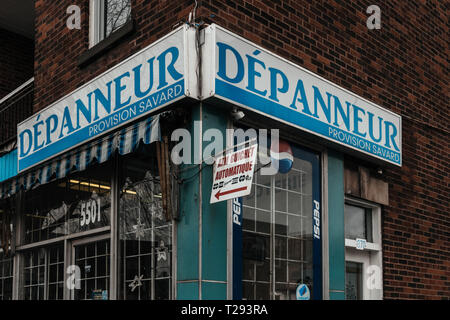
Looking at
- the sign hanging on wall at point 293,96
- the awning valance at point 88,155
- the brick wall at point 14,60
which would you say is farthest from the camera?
the brick wall at point 14,60

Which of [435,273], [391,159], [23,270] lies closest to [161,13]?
[391,159]

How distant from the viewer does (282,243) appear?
7.32 metres

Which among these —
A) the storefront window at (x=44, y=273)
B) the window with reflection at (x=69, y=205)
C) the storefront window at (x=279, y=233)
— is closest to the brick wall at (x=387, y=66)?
the window with reflection at (x=69, y=205)

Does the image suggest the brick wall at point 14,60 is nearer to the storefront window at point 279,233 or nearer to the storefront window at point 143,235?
the storefront window at point 143,235

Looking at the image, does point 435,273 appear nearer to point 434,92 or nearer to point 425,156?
point 425,156

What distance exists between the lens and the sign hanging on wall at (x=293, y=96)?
6422 mm

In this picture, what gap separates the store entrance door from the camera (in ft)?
25.2

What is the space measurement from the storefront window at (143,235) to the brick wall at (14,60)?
527cm

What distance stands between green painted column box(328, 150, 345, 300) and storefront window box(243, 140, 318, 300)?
30 centimetres

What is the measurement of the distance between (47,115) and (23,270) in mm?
2431

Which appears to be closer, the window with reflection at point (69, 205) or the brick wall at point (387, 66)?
the brick wall at point (387, 66)

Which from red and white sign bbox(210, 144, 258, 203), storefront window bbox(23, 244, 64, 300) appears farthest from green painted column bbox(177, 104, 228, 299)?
storefront window bbox(23, 244, 64, 300)

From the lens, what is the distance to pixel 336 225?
311 inches
